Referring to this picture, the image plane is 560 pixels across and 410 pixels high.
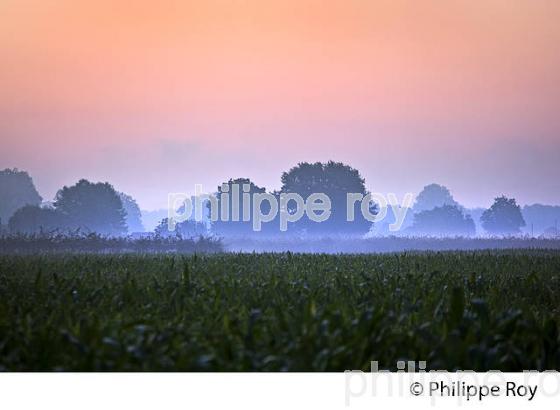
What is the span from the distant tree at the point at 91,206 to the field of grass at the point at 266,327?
86004mm

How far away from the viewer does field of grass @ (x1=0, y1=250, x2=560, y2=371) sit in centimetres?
554

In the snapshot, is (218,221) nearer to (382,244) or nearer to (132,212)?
(382,244)

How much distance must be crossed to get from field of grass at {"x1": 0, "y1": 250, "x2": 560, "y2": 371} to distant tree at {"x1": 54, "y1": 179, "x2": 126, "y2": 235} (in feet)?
282

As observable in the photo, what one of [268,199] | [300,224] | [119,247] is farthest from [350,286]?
[268,199]

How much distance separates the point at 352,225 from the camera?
91.2m

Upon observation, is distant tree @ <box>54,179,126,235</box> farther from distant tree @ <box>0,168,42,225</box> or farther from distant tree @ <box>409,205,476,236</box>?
distant tree @ <box>409,205,476,236</box>

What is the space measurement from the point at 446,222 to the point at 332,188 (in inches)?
1724

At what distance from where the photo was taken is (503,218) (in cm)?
12100

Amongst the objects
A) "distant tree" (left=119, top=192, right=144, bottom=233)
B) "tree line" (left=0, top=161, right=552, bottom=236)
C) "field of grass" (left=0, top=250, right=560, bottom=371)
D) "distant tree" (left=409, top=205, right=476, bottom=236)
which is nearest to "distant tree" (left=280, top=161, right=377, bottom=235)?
"tree line" (left=0, top=161, right=552, bottom=236)
